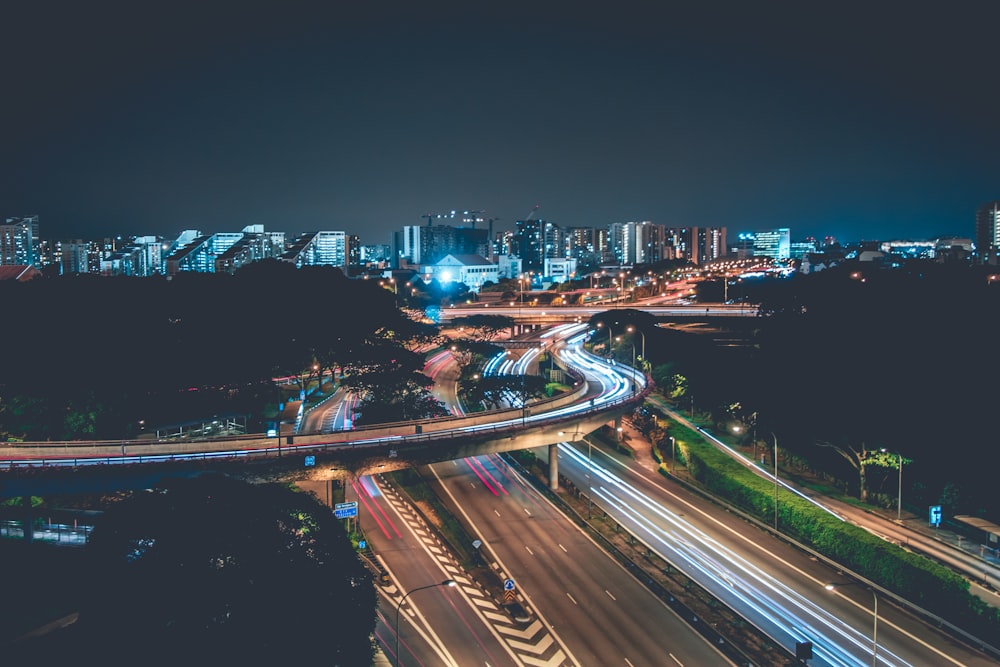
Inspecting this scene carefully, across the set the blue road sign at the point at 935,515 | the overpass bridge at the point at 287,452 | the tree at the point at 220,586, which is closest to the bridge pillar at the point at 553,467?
the overpass bridge at the point at 287,452

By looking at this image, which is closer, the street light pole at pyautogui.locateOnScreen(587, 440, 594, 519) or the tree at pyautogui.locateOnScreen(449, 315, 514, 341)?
the street light pole at pyautogui.locateOnScreen(587, 440, 594, 519)

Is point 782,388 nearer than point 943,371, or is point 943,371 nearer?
point 943,371

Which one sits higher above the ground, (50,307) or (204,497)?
(50,307)

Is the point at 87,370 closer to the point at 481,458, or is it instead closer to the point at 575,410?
the point at 481,458

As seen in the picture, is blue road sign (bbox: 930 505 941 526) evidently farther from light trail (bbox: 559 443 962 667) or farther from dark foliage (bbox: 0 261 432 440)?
dark foliage (bbox: 0 261 432 440)

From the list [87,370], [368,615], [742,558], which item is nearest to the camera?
[368,615]

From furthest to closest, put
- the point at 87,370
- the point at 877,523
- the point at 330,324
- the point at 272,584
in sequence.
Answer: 1. the point at 330,324
2. the point at 87,370
3. the point at 877,523
4. the point at 272,584

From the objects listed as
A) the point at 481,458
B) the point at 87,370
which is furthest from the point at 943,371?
the point at 87,370

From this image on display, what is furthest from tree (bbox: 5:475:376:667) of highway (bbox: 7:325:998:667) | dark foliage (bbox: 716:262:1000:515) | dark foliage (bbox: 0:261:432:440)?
dark foliage (bbox: 716:262:1000:515)

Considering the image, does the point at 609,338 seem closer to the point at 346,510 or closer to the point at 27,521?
the point at 346,510
